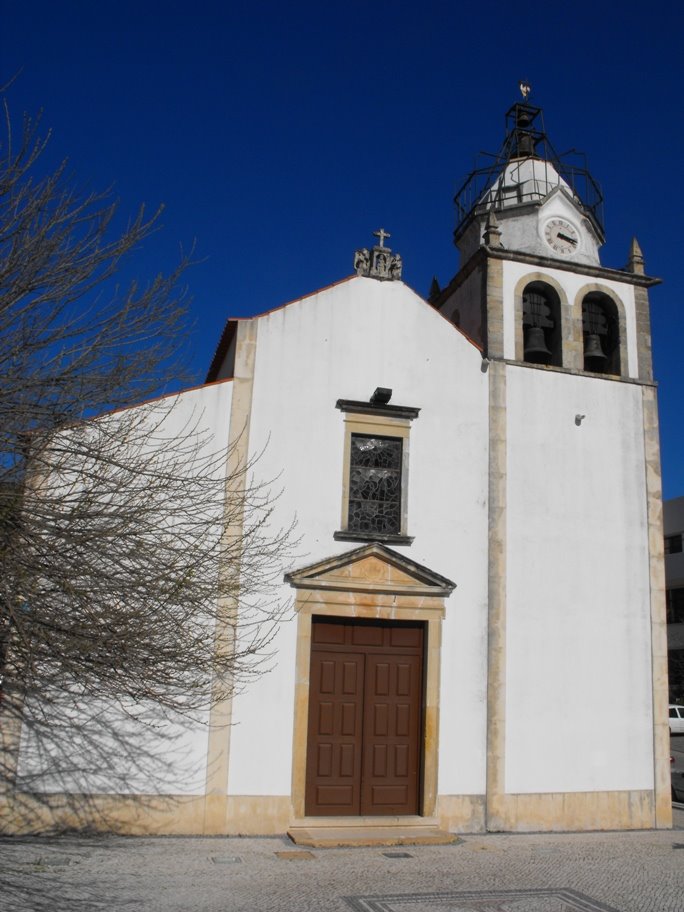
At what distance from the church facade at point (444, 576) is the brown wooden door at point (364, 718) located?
0.08 feet

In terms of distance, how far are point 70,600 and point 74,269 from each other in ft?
8.83

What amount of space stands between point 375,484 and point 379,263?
10.4ft

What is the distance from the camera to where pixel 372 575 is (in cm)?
1057

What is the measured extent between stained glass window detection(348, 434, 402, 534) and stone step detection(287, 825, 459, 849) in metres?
3.59

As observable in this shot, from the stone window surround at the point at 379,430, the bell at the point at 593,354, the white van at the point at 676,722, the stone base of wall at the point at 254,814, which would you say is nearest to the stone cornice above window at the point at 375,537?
the stone window surround at the point at 379,430

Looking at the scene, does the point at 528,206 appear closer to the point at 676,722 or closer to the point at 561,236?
the point at 561,236

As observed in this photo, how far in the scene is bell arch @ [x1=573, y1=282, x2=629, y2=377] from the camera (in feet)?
41.2

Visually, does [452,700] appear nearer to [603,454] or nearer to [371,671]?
[371,671]

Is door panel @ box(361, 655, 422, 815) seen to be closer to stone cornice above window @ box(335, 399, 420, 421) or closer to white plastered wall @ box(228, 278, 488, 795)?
white plastered wall @ box(228, 278, 488, 795)

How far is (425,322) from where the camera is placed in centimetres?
1166

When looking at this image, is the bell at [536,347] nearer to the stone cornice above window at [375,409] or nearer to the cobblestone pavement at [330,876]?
the stone cornice above window at [375,409]

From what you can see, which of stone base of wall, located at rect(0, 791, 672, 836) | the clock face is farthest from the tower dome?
stone base of wall, located at rect(0, 791, 672, 836)

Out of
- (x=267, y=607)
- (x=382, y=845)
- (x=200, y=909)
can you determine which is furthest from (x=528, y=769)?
(x=200, y=909)

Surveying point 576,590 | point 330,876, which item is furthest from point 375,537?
point 330,876
